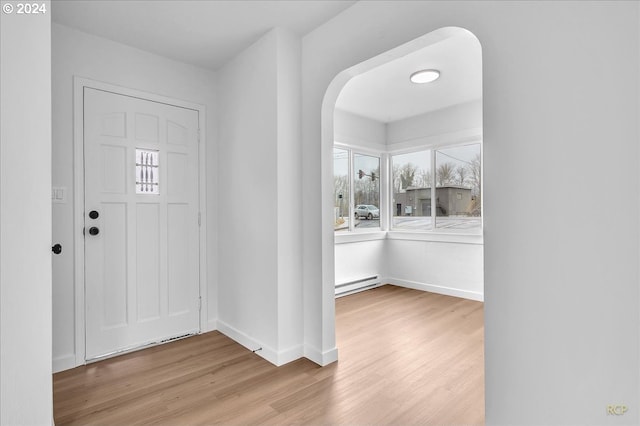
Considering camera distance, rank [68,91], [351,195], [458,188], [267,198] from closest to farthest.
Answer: [68,91]
[267,198]
[458,188]
[351,195]

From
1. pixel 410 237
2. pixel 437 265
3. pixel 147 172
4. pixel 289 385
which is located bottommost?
pixel 289 385

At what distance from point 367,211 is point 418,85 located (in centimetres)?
201

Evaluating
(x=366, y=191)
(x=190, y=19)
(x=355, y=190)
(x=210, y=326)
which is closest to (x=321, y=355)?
(x=210, y=326)

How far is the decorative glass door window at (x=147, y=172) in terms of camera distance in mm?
2834

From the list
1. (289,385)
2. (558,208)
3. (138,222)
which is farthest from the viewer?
(138,222)

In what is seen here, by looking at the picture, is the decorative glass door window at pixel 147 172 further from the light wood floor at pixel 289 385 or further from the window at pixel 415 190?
the window at pixel 415 190

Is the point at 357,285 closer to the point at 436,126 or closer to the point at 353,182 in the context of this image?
the point at 353,182

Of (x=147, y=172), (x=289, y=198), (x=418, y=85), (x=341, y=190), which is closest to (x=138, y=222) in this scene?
(x=147, y=172)

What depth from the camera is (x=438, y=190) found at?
4754 millimetres

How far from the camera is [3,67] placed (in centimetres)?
139

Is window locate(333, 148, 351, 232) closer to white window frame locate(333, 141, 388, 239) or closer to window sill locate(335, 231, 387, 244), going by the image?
white window frame locate(333, 141, 388, 239)

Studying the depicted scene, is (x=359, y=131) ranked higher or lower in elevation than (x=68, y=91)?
higher

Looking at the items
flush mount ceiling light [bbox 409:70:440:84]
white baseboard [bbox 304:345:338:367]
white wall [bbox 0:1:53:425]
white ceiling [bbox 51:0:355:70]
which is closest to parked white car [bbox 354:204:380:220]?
flush mount ceiling light [bbox 409:70:440:84]

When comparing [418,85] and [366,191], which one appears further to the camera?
[366,191]
